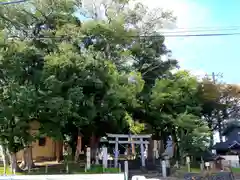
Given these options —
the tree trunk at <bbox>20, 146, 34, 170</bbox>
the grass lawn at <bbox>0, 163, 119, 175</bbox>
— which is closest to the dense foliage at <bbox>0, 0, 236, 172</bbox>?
the tree trunk at <bbox>20, 146, 34, 170</bbox>

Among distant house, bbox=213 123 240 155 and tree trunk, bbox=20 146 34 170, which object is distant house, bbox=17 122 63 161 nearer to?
tree trunk, bbox=20 146 34 170

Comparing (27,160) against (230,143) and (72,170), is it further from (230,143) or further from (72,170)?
(230,143)

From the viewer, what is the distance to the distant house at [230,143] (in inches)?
1137

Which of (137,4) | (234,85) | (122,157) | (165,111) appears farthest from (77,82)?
(234,85)

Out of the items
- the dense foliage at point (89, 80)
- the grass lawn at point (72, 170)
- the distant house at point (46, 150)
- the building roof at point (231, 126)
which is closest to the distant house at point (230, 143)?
the building roof at point (231, 126)

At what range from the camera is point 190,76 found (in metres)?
25.1

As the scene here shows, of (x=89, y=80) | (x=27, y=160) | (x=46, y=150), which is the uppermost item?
(x=89, y=80)

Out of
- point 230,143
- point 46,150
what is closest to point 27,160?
point 46,150

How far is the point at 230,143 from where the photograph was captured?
96.7 ft

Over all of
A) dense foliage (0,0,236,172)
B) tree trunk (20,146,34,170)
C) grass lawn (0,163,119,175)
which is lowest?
grass lawn (0,163,119,175)

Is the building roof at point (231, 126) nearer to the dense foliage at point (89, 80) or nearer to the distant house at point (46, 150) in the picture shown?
the dense foliage at point (89, 80)

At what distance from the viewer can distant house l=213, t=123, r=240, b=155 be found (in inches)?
1137

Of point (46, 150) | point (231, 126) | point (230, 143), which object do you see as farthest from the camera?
point (231, 126)

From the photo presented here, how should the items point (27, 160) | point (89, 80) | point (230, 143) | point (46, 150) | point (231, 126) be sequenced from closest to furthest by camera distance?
1. point (89, 80)
2. point (27, 160)
3. point (46, 150)
4. point (230, 143)
5. point (231, 126)
